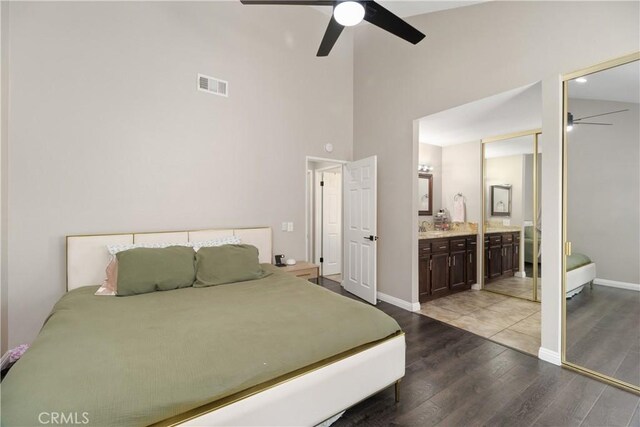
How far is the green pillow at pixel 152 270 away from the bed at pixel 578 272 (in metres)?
3.28

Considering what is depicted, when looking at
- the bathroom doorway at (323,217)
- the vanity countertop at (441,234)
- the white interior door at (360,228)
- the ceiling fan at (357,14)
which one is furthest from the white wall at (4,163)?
the vanity countertop at (441,234)

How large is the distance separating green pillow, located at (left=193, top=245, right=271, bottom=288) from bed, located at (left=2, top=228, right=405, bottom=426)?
22 cm

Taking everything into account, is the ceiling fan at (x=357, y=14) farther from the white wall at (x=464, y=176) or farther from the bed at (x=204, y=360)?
the white wall at (x=464, y=176)

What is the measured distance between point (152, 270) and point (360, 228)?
2.69m

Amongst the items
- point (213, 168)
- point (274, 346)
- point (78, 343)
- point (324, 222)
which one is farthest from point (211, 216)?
point (324, 222)

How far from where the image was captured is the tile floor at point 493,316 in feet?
9.32

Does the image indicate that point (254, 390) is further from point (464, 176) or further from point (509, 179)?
point (464, 176)

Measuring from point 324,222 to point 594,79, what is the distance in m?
4.09

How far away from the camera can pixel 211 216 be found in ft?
10.9

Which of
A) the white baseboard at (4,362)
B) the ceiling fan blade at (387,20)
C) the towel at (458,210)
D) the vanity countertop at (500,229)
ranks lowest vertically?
the white baseboard at (4,362)

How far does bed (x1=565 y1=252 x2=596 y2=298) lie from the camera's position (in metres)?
2.36

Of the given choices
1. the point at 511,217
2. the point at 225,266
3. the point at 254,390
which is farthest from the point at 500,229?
the point at 254,390

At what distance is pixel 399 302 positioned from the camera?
3.79 m

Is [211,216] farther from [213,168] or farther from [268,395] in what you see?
[268,395]
